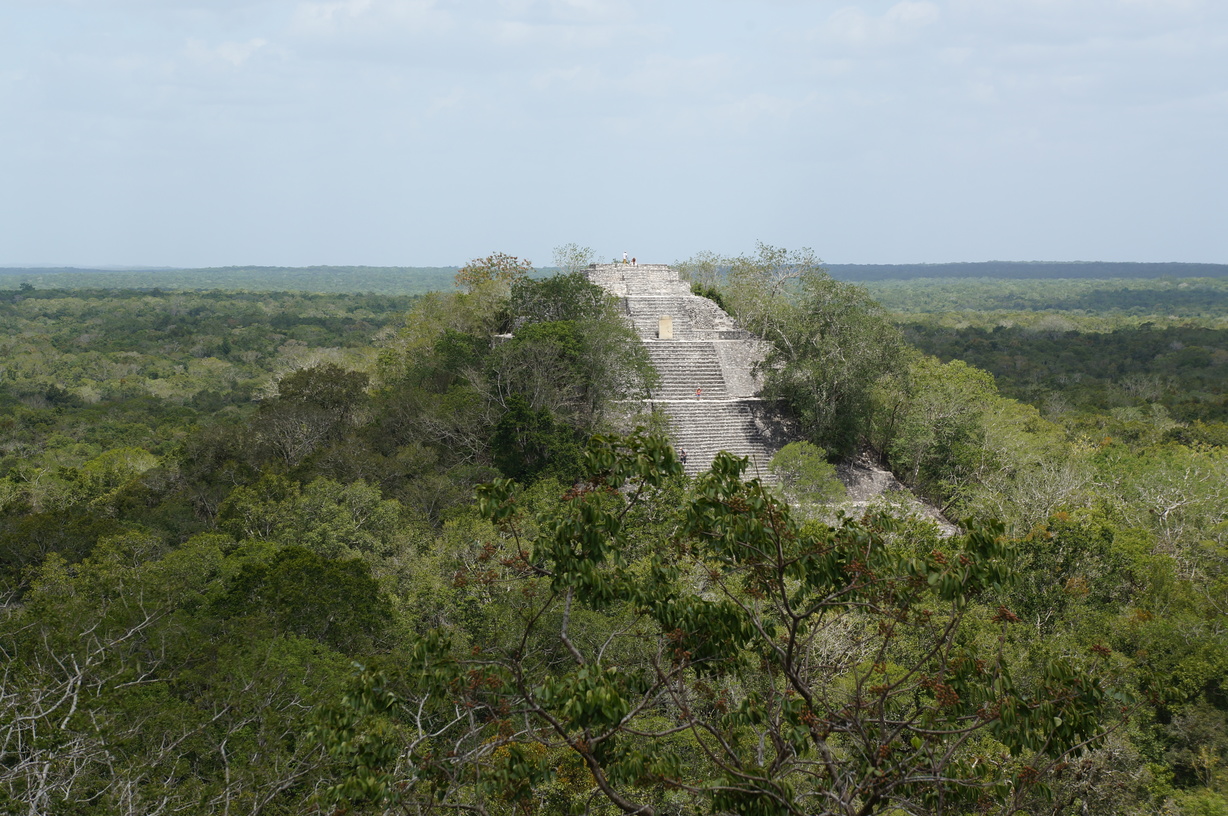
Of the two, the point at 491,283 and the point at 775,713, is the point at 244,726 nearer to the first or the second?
the point at 775,713

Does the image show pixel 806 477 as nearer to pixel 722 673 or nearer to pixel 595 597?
pixel 722 673

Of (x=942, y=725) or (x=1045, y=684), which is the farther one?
(x=942, y=725)

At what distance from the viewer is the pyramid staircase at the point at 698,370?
2136 centimetres

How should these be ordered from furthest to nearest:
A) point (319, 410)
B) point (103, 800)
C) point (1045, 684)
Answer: point (319, 410) < point (103, 800) < point (1045, 684)

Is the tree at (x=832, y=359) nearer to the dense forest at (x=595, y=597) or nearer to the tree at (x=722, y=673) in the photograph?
the dense forest at (x=595, y=597)

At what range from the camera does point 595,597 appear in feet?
14.1

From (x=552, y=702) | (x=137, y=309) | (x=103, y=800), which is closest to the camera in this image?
(x=552, y=702)

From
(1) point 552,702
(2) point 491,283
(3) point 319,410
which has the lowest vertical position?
(3) point 319,410

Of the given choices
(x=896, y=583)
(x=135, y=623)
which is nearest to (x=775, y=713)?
(x=896, y=583)

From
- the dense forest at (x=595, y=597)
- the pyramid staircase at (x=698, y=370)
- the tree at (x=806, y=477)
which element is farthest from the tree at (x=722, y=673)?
the pyramid staircase at (x=698, y=370)

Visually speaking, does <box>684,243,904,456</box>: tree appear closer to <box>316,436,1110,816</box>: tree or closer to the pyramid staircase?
the pyramid staircase

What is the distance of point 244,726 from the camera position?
353 inches

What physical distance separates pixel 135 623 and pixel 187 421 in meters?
28.2

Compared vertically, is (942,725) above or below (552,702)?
below
